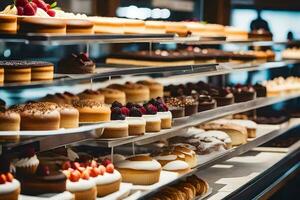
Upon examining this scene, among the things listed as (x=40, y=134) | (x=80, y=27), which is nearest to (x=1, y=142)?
(x=40, y=134)

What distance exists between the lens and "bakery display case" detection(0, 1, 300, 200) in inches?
160

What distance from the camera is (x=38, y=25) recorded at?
4.03 metres

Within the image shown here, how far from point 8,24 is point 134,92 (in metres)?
2.58

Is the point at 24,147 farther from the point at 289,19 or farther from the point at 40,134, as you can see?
the point at 289,19

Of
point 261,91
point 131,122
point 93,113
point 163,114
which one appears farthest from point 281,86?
point 93,113

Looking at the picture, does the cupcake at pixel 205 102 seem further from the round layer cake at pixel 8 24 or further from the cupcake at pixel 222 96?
the round layer cake at pixel 8 24

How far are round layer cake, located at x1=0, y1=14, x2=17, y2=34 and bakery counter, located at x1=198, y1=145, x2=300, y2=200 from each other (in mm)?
2508

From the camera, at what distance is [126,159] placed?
17.6 feet

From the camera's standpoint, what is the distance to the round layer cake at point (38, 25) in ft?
13.2

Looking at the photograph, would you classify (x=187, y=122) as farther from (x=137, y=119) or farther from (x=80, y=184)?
(x=80, y=184)

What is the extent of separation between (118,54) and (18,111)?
8.24 feet

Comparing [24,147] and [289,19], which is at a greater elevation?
[289,19]

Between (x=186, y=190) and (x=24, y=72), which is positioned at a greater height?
(x=24, y=72)

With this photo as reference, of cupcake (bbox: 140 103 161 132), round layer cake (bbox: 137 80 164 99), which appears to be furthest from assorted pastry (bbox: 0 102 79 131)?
round layer cake (bbox: 137 80 164 99)
